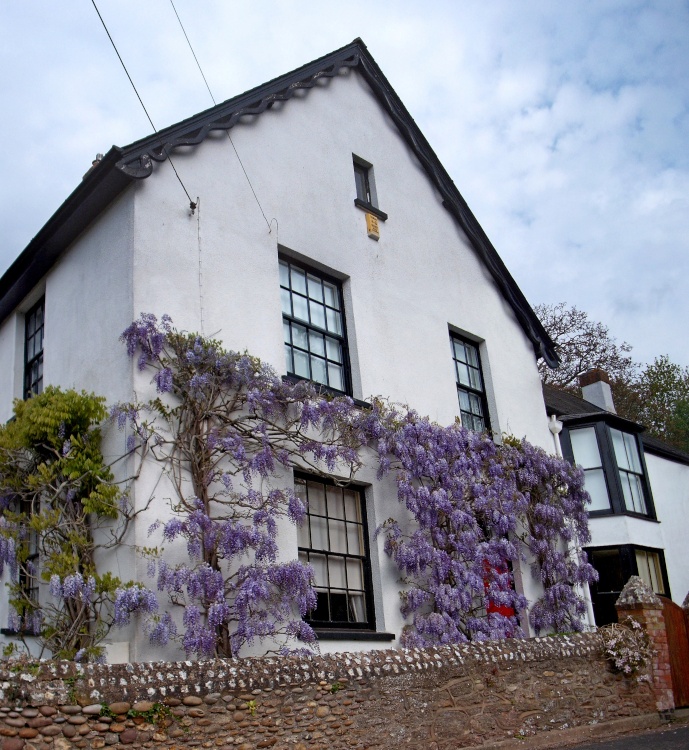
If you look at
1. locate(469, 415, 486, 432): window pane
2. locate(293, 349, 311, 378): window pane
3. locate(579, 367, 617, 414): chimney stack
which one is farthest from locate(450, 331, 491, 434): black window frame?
locate(579, 367, 617, 414): chimney stack

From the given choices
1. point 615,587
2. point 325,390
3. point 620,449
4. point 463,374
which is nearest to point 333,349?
point 325,390

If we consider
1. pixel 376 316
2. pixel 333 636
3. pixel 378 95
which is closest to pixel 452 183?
pixel 378 95

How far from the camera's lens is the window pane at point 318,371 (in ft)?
40.1

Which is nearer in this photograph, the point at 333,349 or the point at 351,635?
the point at 351,635

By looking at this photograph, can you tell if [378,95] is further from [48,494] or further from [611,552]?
[611,552]

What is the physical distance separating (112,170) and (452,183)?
7.68 metres

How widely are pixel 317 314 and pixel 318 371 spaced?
2.84 ft

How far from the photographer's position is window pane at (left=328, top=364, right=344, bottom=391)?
1248 cm

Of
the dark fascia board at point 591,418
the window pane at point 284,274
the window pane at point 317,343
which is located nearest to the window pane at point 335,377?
the window pane at point 317,343

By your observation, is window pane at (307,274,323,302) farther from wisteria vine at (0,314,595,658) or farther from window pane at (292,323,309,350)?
wisteria vine at (0,314,595,658)

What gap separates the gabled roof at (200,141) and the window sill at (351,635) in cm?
591

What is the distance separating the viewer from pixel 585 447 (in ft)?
64.6

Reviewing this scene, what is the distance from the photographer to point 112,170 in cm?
1024

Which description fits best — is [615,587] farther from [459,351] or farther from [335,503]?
[335,503]
